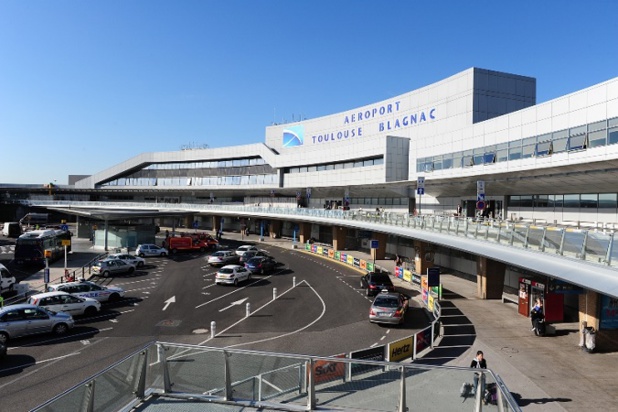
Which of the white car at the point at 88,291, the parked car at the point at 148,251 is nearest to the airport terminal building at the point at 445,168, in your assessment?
the parked car at the point at 148,251

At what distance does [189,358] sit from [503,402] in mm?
4018

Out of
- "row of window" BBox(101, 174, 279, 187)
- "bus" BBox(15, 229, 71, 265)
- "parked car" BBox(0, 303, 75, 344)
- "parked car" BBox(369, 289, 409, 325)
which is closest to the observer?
"parked car" BBox(0, 303, 75, 344)

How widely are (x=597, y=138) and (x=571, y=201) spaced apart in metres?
6.37

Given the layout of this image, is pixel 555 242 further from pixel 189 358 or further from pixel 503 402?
pixel 189 358

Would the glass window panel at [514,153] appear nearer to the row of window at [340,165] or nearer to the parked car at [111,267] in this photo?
the row of window at [340,165]

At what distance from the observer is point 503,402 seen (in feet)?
15.2

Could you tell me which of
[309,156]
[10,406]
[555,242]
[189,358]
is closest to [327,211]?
[309,156]

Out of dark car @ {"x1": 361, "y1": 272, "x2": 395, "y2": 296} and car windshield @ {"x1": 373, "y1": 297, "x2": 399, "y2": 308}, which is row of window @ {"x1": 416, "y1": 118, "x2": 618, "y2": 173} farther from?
car windshield @ {"x1": 373, "y1": 297, "x2": 399, "y2": 308}

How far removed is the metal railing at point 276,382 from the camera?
5438 mm

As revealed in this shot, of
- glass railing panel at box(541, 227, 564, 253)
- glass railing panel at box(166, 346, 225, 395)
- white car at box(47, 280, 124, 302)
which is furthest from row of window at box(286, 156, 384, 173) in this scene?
glass railing panel at box(166, 346, 225, 395)

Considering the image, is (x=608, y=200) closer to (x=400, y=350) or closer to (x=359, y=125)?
(x=400, y=350)

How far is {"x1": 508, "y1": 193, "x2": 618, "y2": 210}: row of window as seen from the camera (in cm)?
2728

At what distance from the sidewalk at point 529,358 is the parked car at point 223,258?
2215 cm

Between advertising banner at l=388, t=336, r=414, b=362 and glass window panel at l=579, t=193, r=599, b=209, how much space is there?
64.9ft
